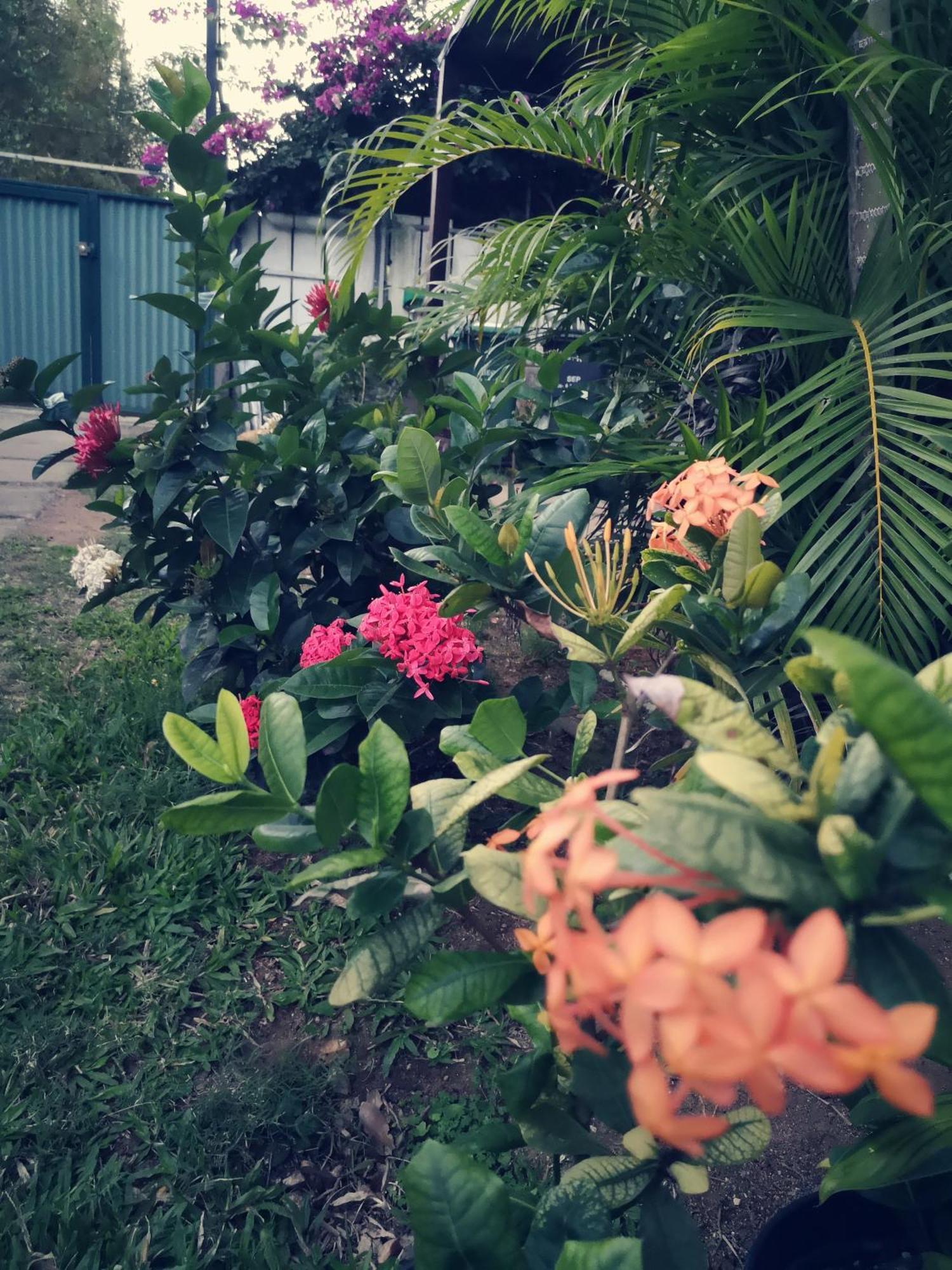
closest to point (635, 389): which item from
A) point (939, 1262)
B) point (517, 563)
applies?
point (517, 563)

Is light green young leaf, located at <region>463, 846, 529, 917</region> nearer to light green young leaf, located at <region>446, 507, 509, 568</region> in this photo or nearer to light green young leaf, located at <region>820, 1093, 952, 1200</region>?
light green young leaf, located at <region>820, 1093, 952, 1200</region>

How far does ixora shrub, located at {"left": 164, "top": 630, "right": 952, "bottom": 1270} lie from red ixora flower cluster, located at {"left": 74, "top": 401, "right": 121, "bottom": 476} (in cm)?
138

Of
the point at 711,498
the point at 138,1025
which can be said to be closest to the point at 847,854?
the point at 711,498

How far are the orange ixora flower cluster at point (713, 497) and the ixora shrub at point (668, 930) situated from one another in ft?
0.63

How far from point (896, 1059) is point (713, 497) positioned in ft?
2.10

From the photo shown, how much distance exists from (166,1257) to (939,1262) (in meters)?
0.96

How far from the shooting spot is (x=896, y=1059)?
31 cm

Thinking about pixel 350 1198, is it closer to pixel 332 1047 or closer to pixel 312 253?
pixel 332 1047

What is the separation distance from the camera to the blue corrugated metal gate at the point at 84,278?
28.6 ft

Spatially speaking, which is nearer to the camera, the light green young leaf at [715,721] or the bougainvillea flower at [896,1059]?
the bougainvillea flower at [896,1059]

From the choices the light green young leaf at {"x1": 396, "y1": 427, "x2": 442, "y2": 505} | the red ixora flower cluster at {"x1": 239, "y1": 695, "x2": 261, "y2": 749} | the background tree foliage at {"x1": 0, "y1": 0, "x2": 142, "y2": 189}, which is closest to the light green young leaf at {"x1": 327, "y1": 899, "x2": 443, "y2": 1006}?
→ the light green young leaf at {"x1": 396, "y1": 427, "x2": 442, "y2": 505}

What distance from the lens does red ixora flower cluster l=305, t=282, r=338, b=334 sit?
214 centimetres

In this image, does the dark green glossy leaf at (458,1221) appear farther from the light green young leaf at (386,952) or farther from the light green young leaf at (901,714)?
the light green young leaf at (901,714)

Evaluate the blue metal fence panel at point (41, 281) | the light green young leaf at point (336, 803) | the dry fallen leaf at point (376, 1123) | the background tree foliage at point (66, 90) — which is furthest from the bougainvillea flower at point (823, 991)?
the background tree foliage at point (66, 90)
